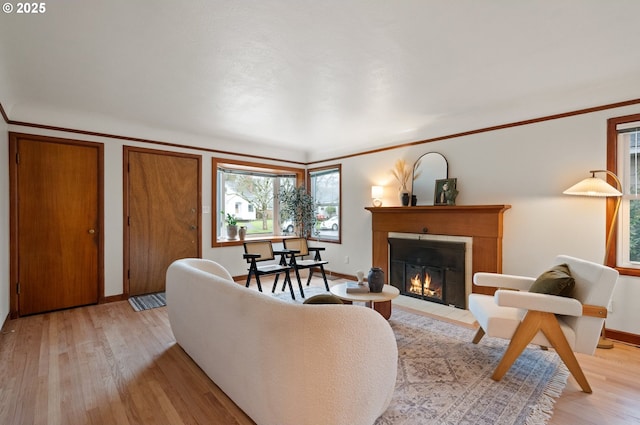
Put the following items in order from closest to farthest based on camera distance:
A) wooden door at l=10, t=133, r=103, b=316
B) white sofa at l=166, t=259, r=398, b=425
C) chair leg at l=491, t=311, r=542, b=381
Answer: white sofa at l=166, t=259, r=398, b=425 → chair leg at l=491, t=311, r=542, b=381 → wooden door at l=10, t=133, r=103, b=316

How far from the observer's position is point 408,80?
269cm

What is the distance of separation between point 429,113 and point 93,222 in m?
4.38

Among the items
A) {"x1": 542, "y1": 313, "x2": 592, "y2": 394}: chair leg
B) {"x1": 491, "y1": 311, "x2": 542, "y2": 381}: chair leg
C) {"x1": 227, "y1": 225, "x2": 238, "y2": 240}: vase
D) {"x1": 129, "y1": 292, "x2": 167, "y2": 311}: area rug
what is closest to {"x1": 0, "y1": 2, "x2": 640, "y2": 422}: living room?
{"x1": 129, "y1": 292, "x2": 167, "y2": 311}: area rug

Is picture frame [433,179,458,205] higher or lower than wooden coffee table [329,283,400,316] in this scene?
higher

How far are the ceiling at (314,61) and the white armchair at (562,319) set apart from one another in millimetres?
1639

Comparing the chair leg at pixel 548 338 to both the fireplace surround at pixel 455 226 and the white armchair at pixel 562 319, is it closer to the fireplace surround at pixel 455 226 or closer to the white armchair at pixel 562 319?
the white armchair at pixel 562 319

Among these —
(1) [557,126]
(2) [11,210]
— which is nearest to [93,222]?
(2) [11,210]

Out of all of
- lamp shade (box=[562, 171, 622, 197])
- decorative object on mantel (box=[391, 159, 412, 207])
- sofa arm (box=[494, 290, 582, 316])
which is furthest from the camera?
decorative object on mantel (box=[391, 159, 412, 207])

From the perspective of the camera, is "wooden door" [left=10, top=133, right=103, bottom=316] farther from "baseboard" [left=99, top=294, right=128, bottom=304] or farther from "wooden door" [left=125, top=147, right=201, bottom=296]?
"wooden door" [left=125, top=147, right=201, bottom=296]

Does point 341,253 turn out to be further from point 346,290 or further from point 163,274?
point 163,274

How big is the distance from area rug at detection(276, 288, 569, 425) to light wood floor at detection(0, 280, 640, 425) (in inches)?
5.9

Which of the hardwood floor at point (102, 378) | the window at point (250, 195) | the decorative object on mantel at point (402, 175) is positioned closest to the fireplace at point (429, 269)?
the decorative object on mantel at point (402, 175)

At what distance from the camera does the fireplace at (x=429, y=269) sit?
366 cm

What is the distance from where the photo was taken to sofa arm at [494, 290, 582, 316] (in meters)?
1.96
